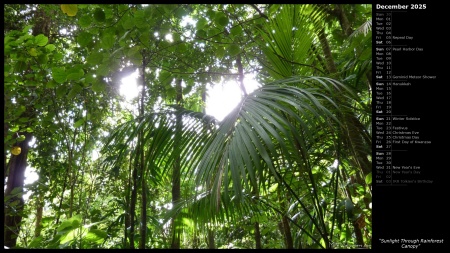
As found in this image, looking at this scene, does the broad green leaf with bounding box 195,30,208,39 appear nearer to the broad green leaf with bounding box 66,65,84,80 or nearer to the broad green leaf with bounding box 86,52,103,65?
the broad green leaf with bounding box 86,52,103,65

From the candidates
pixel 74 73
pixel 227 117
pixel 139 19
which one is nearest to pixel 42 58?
pixel 74 73

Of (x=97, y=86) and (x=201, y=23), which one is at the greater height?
(x=201, y=23)

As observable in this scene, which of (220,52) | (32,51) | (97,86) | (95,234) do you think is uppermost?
(220,52)

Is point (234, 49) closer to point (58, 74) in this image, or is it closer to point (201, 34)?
point (201, 34)

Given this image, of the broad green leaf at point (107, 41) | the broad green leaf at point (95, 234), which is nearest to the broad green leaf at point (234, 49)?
the broad green leaf at point (107, 41)

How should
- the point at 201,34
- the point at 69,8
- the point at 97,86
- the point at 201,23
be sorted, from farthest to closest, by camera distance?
the point at 201,34 → the point at 201,23 → the point at 97,86 → the point at 69,8

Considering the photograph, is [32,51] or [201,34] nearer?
[32,51]

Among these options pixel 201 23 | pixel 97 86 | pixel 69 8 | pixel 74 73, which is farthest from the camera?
pixel 201 23

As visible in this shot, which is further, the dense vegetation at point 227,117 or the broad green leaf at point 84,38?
the broad green leaf at point 84,38

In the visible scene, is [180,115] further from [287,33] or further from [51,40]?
[51,40]

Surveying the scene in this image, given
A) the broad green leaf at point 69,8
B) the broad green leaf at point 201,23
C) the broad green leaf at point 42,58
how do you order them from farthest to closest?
the broad green leaf at point 201,23
the broad green leaf at point 42,58
the broad green leaf at point 69,8

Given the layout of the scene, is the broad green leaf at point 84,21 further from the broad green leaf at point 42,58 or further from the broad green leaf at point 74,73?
the broad green leaf at point 42,58
